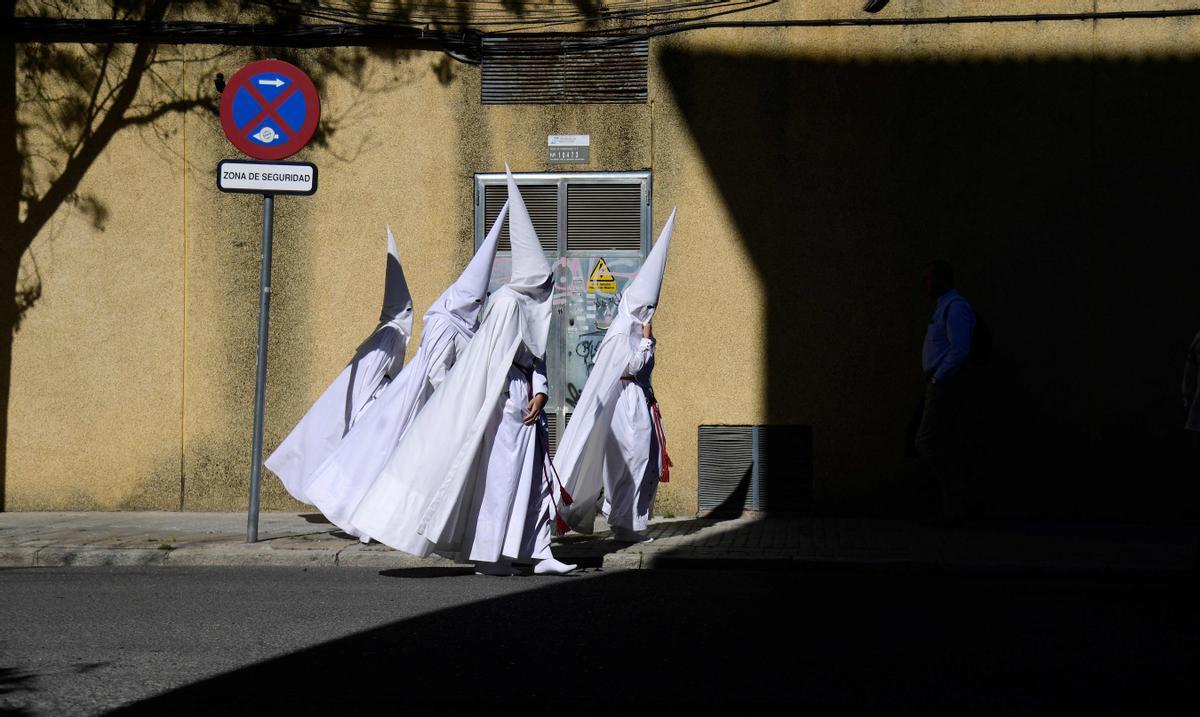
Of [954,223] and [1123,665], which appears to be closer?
[1123,665]

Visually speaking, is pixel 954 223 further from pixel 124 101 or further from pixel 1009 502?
pixel 124 101

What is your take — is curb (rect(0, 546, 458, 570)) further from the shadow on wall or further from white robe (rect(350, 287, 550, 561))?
the shadow on wall

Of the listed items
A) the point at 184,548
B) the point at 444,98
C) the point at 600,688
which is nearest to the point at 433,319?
the point at 184,548

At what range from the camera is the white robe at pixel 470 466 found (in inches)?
337

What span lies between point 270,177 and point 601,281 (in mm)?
3196

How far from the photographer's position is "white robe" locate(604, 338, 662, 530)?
10125 millimetres

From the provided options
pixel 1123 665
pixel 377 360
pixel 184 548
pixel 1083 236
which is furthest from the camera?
pixel 1083 236

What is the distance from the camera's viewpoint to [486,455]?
8828 millimetres

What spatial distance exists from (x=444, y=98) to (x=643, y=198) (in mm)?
1815

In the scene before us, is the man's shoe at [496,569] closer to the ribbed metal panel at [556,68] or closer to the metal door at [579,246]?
the metal door at [579,246]

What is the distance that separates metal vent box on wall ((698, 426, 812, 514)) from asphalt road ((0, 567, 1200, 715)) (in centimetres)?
302

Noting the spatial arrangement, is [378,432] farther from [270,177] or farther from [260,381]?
[270,177]

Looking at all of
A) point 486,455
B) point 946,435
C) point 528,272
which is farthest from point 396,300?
point 946,435

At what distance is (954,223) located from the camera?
11.7 metres
